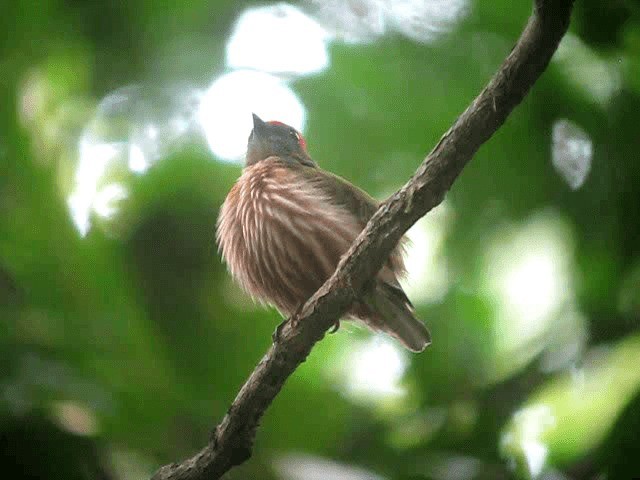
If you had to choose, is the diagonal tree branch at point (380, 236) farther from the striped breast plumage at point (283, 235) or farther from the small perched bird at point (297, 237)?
the striped breast plumage at point (283, 235)

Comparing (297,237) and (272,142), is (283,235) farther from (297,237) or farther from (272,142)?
(272,142)

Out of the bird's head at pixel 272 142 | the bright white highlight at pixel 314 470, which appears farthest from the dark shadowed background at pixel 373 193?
the bird's head at pixel 272 142

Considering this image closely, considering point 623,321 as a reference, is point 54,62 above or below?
above

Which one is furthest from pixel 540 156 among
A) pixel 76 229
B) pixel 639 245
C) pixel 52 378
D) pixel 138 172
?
pixel 52 378

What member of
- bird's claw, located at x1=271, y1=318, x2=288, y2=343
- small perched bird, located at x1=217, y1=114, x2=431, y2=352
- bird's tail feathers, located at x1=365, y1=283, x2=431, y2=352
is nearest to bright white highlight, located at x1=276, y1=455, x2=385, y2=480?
bird's claw, located at x1=271, y1=318, x2=288, y2=343

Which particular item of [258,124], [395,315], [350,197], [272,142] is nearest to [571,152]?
[395,315]

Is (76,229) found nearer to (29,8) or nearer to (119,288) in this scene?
(119,288)
